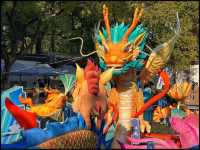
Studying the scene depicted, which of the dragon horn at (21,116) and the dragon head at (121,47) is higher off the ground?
the dragon head at (121,47)

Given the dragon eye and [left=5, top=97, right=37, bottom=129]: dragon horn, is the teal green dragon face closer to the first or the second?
the dragon eye

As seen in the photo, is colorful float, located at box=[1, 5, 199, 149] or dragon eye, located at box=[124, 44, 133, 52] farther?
dragon eye, located at box=[124, 44, 133, 52]

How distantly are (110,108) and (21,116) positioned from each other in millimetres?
2635

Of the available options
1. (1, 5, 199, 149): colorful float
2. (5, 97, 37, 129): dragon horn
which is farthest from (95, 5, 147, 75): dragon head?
(5, 97, 37, 129): dragon horn

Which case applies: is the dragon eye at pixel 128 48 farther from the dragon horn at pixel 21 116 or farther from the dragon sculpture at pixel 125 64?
the dragon horn at pixel 21 116

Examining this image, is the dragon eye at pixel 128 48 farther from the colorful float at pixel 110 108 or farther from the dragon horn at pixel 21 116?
the dragon horn at pixel 21 116

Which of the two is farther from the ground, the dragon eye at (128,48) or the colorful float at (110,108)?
the dragon eye at (128,48)

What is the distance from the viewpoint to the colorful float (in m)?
5.11

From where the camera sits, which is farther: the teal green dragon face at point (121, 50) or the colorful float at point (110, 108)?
the teal green dragon face at point (121, 50)

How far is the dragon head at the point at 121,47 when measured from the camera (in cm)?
→ 834

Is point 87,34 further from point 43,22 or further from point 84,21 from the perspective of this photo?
point 43,22

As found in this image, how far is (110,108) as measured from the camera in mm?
7738

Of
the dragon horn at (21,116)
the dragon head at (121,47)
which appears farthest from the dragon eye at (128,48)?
the dragon horn at (21,116)

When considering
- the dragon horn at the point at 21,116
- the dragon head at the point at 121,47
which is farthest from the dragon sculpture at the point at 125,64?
the dragon horn at the point at 21,116
